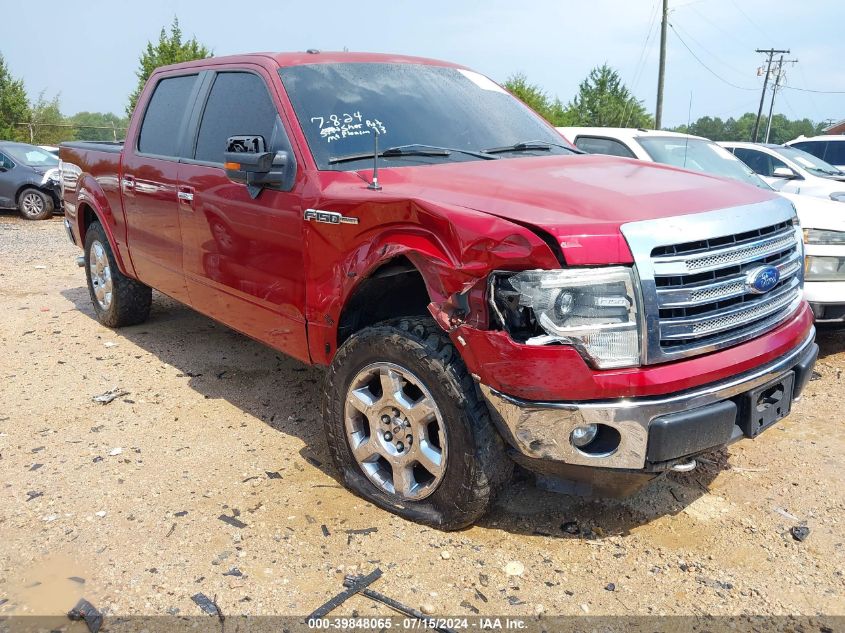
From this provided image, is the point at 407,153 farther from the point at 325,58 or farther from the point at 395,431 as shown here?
the point at 395,431

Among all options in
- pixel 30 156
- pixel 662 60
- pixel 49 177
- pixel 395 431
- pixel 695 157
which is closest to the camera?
pixel 395 431

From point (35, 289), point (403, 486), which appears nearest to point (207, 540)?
point (403, 486)

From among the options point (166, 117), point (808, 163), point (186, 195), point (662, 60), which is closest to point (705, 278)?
point (186, 195)

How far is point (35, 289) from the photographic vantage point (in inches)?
309

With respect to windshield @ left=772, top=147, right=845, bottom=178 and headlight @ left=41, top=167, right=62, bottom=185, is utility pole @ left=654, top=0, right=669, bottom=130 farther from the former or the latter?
headlight @ left=41, top=167, right=62, bottom=185

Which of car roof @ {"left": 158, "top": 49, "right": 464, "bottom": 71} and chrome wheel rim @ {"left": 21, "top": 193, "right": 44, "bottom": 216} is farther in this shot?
chrome wheel rim @ {"left": 21, "top": 193, "right": 44, "bottom": 216}

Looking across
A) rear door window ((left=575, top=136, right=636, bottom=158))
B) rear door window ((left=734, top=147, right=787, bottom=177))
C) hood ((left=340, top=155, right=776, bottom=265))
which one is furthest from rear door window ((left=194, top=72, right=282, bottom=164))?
rear door window ((left=734, top=147, right=787, bottom=177))

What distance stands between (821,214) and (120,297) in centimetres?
542

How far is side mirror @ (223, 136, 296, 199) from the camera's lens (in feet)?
11.0

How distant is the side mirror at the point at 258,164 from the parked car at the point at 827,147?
41.9 ft

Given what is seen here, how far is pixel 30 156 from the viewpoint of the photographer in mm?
14812

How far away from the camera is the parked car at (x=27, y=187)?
14195 mm

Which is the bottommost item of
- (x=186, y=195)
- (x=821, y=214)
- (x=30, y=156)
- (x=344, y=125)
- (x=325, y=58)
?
(x=30, y=156)

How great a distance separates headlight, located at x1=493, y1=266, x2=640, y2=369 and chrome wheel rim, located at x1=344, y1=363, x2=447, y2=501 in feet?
2.04
